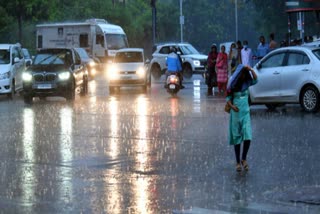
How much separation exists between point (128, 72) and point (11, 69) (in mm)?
4828

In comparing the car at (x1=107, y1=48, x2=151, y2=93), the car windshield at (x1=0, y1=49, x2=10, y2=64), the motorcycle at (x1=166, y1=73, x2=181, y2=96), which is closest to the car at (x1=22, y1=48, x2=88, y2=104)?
the car windshield at (x1=0, y1=49, x2=10, y2=64)

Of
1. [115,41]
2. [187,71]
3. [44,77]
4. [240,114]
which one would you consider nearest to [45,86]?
[44,77]

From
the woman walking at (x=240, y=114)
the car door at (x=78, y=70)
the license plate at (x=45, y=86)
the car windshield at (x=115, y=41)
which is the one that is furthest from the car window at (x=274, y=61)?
the car windshield at (x=115, y=41)

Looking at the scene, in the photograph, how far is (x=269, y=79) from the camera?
2286 centimetres

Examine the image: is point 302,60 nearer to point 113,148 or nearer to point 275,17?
point 113,148

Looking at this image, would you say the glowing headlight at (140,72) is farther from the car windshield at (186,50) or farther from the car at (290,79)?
the car at (290,79)

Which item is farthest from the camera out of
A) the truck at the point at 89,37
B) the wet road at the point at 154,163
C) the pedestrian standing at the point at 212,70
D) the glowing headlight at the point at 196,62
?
the truck at the point at 89,37

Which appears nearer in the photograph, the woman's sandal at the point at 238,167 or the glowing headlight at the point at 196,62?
the woman's sandal at the point at 238,167

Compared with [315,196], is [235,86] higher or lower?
higher

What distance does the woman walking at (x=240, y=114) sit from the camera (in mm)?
12828

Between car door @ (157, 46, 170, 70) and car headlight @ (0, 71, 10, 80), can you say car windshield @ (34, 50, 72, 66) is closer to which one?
car headlight @ (0, 71, 10, 80)

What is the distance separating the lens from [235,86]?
1303 cm

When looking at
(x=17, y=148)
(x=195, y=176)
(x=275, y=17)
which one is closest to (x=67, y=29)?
(x=275, y=17)

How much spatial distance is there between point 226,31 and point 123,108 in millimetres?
97901
